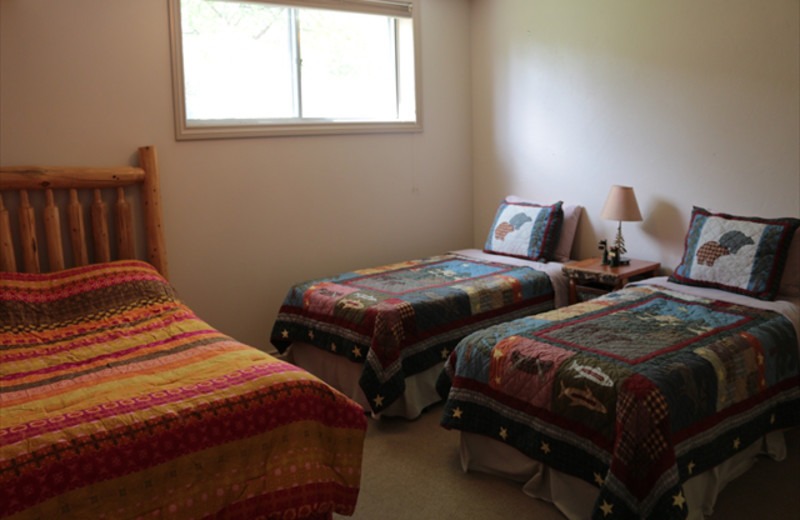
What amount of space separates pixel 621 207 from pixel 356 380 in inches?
69.4

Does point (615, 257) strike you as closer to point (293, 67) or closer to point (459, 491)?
point (459, 491)

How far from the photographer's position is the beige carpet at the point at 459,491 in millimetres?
2418

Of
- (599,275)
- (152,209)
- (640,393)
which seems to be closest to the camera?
(640,393)

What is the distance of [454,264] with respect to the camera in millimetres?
4176

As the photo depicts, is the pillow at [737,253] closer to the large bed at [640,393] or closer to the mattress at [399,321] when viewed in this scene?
the large bed at [640,393]

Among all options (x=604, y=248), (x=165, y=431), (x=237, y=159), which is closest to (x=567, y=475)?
(x=165, y=431)

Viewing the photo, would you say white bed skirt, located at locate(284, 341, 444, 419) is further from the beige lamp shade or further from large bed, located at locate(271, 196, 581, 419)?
the beige lamp shade

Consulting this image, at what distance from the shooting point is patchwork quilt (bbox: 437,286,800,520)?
2.13m

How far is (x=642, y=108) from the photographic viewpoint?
3.87m

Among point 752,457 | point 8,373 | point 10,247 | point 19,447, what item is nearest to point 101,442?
point 19,447

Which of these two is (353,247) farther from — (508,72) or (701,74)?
(701,74)

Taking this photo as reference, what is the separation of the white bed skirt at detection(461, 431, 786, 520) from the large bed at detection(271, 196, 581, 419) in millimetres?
561

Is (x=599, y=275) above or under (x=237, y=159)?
under

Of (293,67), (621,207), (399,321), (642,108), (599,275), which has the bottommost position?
(399,321)
